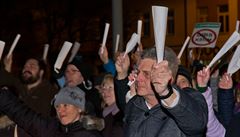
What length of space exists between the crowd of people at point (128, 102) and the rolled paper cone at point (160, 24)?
2.8 inches

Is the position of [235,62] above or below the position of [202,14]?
above

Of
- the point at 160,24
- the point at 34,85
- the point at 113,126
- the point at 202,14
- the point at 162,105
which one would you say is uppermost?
the point at 160,24

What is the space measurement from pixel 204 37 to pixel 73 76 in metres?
2.89

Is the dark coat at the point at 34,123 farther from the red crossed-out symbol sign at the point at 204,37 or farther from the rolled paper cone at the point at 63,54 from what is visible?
the red crossed-out symbol sign at the point at 204,37

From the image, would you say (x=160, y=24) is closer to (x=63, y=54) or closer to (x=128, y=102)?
(x=128, y=102)

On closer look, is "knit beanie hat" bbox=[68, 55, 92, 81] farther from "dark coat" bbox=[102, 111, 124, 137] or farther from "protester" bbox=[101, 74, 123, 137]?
"dark coat" bbox=[102, 111, 124, 137]

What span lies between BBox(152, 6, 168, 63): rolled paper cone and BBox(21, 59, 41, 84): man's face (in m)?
4.48

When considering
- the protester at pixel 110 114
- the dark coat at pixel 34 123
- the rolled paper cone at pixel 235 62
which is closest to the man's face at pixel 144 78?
the rolled paper cone at pixel 235 62

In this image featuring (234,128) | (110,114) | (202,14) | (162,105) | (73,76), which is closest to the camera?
(162,105)

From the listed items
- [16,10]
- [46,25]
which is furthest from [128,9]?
[16,10]

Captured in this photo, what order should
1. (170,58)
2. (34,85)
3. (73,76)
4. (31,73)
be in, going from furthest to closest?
(31,73) < (34,85) < (73,76) < (170,58)

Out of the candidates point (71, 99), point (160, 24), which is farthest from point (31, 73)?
point (160, 24)

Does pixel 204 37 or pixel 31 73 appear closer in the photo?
pixel 31 73

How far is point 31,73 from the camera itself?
7.91 m
